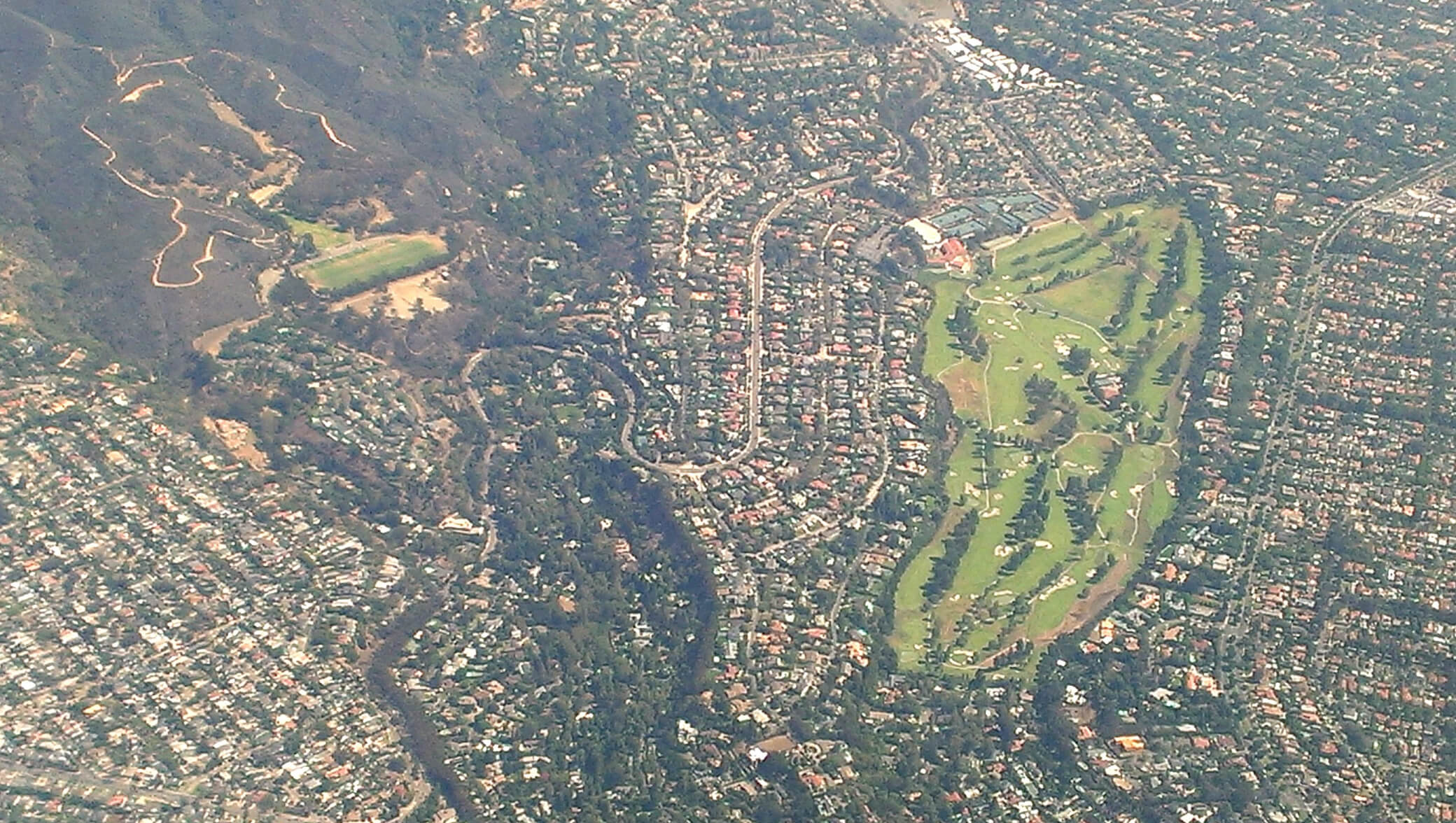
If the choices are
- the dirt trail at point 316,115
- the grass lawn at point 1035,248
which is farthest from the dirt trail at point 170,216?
the grass lawn at point 1035,248

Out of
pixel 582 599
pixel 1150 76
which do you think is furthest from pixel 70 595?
pixel 1150 76

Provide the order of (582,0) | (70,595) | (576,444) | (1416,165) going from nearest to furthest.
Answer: (70,595)
(576,444)
(1416,165)
(582,0)

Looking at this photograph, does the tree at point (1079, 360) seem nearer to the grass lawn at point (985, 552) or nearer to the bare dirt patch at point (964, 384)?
the bare dirt patch at point (964, 384)

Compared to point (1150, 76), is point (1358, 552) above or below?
below

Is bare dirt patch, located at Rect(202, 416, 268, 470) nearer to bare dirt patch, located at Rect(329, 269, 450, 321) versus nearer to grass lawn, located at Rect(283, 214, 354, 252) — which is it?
bare dirt patch, located at Rect(329, 269, 450, 321)

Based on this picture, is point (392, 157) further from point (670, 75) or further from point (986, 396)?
point (986, 396)

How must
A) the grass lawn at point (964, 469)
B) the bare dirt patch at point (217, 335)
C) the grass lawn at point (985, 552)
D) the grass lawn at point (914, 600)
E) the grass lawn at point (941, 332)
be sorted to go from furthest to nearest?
1. the grass lawn at point (941, 332)
2. the bare dirt patch at point (217, 335)
3. the grass lawn at point (964, 469)
4. the grass lawn at point (985, 552)
5. the grass lawn at point (914, 600)

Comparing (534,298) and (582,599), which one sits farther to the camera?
(534,298)
